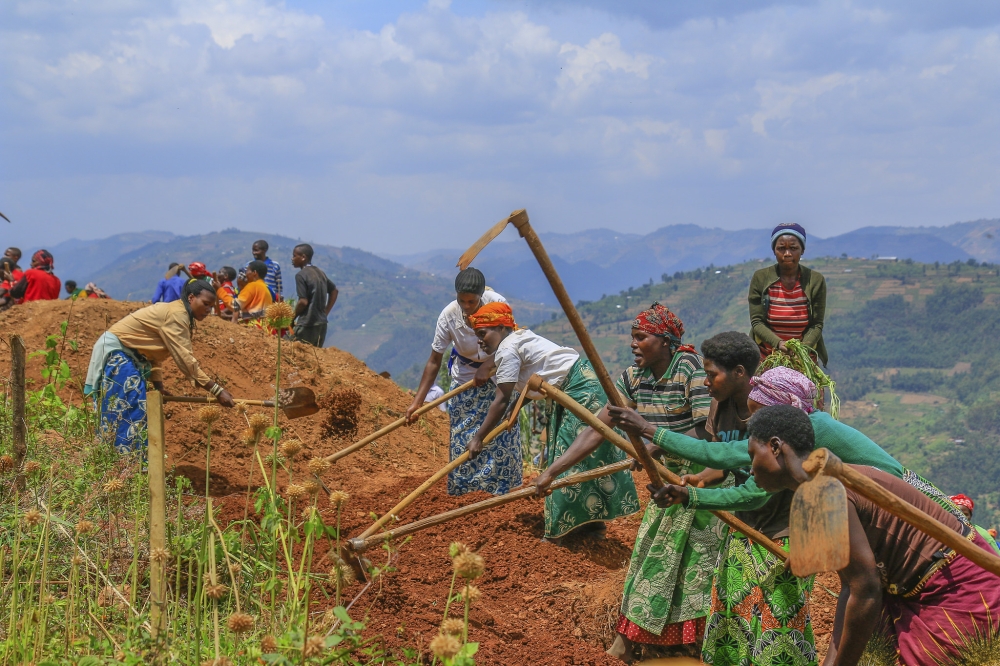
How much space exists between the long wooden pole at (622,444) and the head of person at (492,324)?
4.59ft

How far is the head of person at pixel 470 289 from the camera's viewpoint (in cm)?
546

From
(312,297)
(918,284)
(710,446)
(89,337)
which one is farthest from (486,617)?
(918,284)

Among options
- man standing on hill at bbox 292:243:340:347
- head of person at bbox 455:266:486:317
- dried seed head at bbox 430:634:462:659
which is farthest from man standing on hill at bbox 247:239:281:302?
dried seed head at bbox 430:634:462:659

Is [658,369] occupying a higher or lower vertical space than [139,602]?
higher

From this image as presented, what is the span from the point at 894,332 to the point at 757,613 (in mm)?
84720

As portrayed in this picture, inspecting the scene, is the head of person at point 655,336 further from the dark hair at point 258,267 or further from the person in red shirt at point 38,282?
the person in red shirt at point 38,282

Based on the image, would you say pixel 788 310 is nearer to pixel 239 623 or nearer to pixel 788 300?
pixel 788 300

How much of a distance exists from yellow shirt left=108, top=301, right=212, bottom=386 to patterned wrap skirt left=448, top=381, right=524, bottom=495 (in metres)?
1.83

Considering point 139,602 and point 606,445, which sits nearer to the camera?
point 139,602

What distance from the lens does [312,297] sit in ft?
34.0

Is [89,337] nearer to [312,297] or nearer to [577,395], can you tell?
[312,297]

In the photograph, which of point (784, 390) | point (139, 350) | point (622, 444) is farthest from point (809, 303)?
point (139, 350)

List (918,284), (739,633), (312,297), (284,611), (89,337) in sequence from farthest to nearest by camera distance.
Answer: (918,284) → (312,297) → (89,337) → (739,633) → (284,611)

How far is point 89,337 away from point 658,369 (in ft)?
21.8
